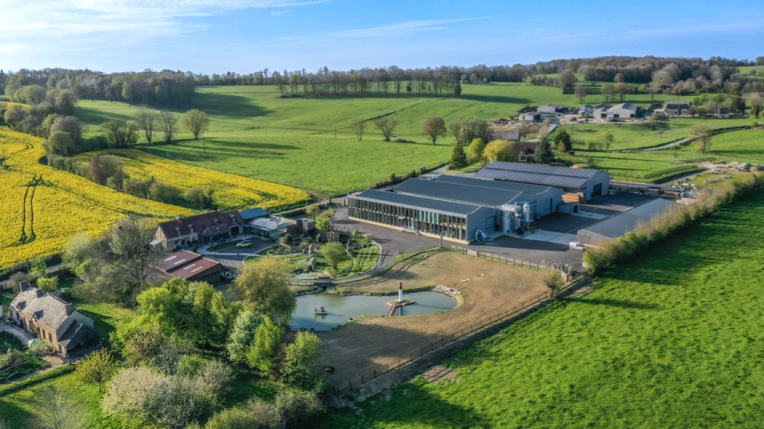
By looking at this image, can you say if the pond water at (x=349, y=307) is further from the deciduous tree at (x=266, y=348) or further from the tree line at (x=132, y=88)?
the tree line at (x=132, y=88)

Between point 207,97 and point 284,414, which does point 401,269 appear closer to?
point 284,414

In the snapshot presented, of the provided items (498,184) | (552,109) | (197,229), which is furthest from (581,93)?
(197,229)

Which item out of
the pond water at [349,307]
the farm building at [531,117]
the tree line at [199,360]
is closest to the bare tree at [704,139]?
the farm building at [531,117]

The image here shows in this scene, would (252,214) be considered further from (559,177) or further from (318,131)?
(318,131)

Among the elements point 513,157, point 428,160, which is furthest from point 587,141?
point 428,160

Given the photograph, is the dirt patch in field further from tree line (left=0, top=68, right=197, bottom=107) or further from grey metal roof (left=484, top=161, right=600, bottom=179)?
tree line (left=0, top=68, right=197, bottom=107)

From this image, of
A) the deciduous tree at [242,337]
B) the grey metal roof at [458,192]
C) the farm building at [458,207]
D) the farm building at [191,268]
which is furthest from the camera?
the grey metal roof at [458,192]
